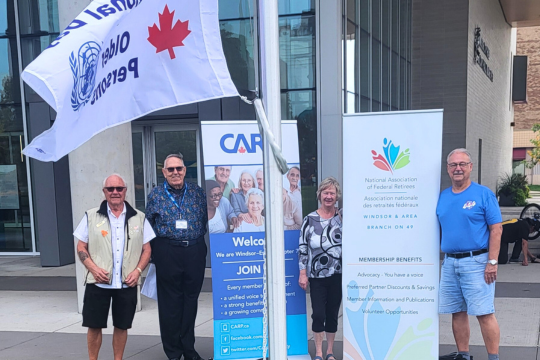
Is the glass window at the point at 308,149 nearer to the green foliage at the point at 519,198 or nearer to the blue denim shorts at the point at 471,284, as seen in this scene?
the blue denim shorts at the point at 471,284

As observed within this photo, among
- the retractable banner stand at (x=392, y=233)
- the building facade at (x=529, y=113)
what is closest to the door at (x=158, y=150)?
the retractable banner stand at (x=392, y=233)

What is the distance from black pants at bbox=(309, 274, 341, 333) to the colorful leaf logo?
1102mm

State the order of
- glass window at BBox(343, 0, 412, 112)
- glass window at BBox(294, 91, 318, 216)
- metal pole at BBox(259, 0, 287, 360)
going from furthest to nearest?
1. glass window at BBox(343, 0, 412, 112)
2. glass window at BBox(294, 91, 318, 216)
3. metal pole at BBox(259, 0, 287, 360)

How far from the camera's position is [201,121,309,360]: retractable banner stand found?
5168 millimetres

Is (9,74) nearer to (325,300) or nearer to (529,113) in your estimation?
(325,300)

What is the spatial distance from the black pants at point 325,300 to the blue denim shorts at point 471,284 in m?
1.00

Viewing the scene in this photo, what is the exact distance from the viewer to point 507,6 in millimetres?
21469

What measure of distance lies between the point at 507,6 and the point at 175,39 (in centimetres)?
2193

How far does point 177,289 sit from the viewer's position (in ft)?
17.2

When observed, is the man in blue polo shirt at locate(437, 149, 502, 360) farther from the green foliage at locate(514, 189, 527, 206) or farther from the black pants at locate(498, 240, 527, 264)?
the green foliage at locate(514, 189, 527, 206)

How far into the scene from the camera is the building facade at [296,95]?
878 centimetres

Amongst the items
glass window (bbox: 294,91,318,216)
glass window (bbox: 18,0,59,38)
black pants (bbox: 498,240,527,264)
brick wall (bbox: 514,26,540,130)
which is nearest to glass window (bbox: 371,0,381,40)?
glass window (bbox: 294,91,318,216)

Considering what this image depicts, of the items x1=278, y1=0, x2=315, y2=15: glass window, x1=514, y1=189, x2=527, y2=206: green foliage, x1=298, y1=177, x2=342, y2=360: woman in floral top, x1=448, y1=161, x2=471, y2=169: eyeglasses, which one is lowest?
x1=514, y1=189, x2=527, y2=206: green foliage

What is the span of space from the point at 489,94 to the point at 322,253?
1580 centimetres
